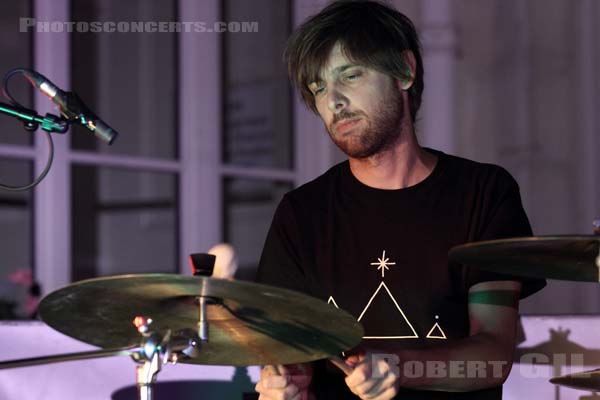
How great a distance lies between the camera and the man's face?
91.0 inches

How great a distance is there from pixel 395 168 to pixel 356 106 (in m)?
0.18

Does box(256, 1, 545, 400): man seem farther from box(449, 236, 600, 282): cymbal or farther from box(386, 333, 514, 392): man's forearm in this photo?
box(449, 236, 600, 282): cymbal

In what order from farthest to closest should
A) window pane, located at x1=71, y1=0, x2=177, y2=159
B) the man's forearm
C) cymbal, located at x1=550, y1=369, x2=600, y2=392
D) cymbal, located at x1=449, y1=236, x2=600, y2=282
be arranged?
window pane, located at x1=71, y1=0, x2=177, y2=159, the man's forearm, cymbal, located at x1=550, y1=369, x2=600, y2=392, cymbal, located at x1=449, y1=236, x2=600, y2=282

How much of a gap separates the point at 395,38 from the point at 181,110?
1.88 metres

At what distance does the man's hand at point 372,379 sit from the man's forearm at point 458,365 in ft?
0.48

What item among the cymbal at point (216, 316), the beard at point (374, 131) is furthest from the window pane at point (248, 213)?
the cymbal at point (216, 316)

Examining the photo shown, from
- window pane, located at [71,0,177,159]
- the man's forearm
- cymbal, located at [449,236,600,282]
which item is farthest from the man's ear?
window pane, located at [71,0,177,159]

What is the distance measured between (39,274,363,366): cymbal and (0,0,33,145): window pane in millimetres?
2020

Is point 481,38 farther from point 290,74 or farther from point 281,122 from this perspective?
point 290,74

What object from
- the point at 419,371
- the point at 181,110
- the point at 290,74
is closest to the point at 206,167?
the point at 181,110

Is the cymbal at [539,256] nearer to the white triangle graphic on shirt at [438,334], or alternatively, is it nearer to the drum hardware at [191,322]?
the drum hardware at [191,322]

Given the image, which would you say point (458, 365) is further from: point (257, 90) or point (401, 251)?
point (257, 90)

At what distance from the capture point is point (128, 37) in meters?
4.29

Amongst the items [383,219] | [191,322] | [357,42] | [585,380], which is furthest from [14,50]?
[585,380]
